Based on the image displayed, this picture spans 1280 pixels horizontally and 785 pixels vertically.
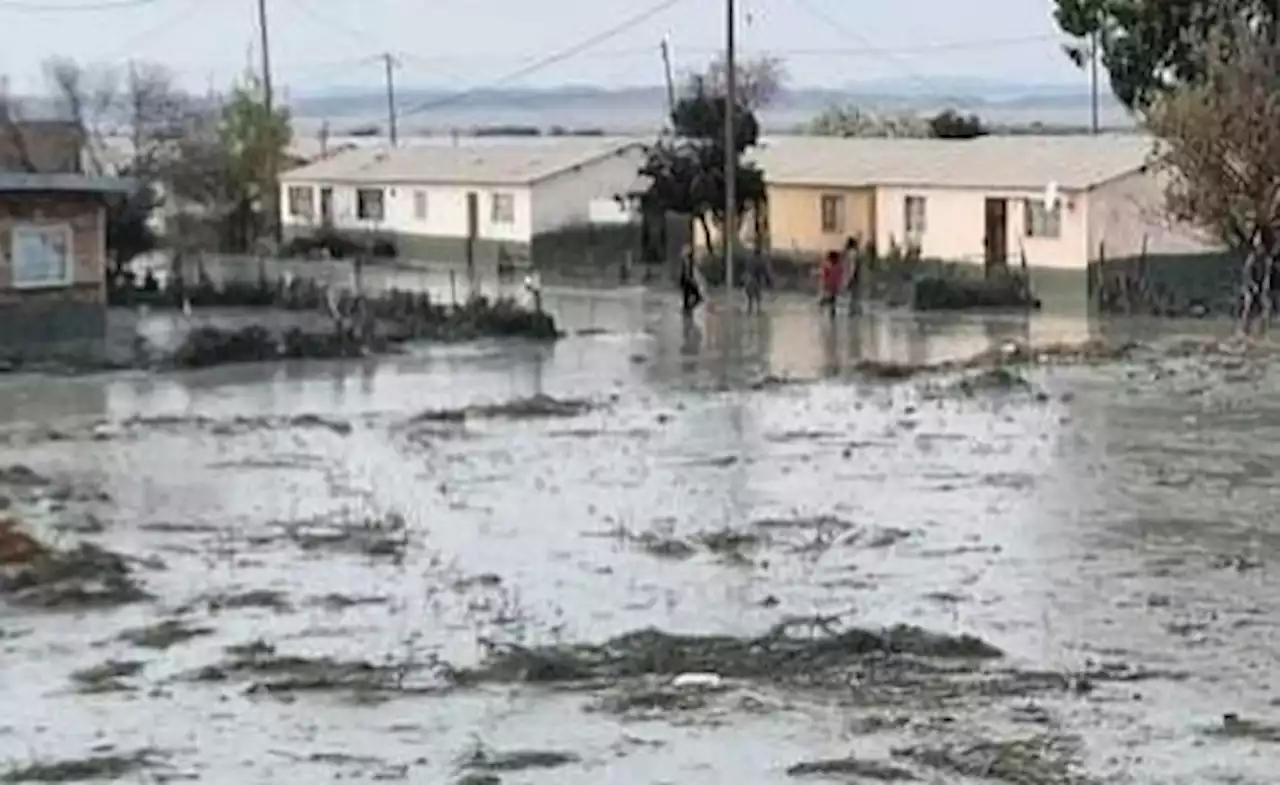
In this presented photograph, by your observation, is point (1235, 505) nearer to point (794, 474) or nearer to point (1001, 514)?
point (1001, 514)

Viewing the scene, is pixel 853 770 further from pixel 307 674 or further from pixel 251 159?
pixel 251 159

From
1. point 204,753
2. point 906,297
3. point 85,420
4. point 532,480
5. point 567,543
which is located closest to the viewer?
point 204,753

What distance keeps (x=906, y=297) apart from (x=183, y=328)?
A: 1355 centimetres

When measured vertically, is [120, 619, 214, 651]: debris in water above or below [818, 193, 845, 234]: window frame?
below

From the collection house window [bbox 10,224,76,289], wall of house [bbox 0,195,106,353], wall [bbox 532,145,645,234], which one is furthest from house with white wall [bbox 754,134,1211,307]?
house window [bbox 10,224,76,289]

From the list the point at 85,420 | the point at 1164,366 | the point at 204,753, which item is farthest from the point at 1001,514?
the point at 1164,366

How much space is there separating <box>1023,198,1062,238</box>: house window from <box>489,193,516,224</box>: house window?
15.0 meters

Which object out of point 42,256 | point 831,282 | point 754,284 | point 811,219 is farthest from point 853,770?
point 811,219

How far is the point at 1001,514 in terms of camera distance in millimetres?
19688

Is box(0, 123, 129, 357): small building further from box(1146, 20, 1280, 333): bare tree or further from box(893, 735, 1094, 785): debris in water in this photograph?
box(893, 735, 1094, 785): debris in water

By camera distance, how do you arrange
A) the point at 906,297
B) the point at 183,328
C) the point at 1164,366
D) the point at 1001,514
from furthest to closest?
the point at 906,297 < the point at 183,328 < the point at 1164,366 < the point at 1001,514

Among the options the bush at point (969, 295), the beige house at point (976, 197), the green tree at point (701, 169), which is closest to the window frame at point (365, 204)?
the beige house at point (976, 197)

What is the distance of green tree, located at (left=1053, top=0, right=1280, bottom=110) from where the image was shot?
41.5 meters

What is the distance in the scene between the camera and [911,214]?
5269cm
